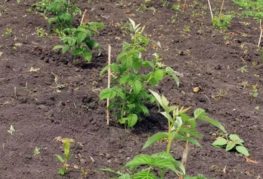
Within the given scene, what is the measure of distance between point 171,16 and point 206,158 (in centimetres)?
326

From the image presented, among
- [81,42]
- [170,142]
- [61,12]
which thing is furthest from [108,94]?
[61,12]

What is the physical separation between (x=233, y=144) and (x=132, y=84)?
0.82 meters

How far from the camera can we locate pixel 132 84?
3.62 meters

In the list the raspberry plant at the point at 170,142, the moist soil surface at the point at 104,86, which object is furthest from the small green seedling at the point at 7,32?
the raspberry plant at the point at 170,142

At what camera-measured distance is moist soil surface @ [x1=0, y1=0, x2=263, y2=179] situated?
3432mm

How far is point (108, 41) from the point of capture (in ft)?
18.1

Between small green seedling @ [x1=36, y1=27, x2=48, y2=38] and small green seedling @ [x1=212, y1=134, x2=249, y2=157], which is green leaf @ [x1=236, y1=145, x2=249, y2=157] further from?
small green seedling @ [x1=36, y1=27, x2=48, y2=38]

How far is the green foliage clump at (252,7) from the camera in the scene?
732 centimetres

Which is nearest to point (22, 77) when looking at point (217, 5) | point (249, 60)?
point (249, 60)

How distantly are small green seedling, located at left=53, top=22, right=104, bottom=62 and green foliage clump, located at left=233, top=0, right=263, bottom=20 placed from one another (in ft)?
10.6

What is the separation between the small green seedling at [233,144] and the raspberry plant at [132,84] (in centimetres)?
54

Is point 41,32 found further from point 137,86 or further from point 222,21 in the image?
point 222,21

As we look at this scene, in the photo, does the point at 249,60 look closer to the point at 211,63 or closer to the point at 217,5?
the point at 211,63

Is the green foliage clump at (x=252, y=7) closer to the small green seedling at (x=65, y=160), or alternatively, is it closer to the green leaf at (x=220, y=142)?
the green leaf at (x=220, y=142)
